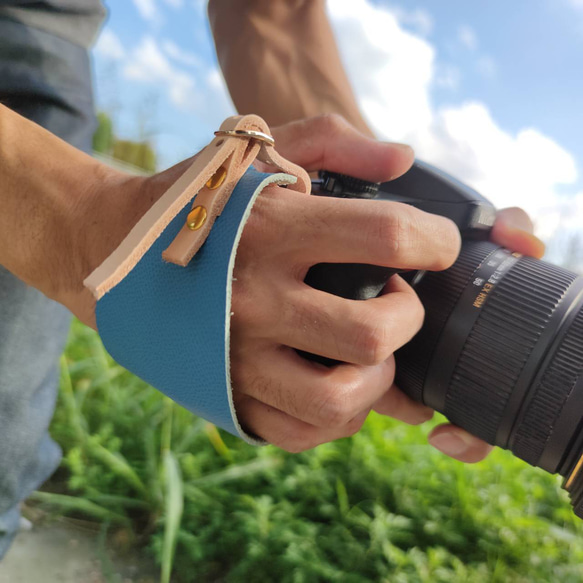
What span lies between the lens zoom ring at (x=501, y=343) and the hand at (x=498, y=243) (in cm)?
8

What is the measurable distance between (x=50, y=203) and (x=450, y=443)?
2.17ft

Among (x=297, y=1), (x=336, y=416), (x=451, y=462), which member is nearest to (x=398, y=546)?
(x=451, y=462)

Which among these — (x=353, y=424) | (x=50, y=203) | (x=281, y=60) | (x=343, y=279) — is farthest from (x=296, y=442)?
(x=281, y=60)

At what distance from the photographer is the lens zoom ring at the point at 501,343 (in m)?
0.73

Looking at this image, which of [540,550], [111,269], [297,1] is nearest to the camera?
[111,269]

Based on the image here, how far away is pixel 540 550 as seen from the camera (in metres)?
1.10

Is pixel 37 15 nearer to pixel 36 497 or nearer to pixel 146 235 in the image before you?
pixel 146 235

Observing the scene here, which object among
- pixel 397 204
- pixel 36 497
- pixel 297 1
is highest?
pixel 297 1

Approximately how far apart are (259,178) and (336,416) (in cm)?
26

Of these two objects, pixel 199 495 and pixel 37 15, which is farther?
pixel 199 495

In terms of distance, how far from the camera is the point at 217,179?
569mm

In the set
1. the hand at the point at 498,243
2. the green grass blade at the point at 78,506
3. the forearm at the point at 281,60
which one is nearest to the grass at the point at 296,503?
the green grass blade at the point at 78,506

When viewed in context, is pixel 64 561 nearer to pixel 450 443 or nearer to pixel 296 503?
pixel 296 503

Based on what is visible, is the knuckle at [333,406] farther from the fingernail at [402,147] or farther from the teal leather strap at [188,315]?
the fingernail at [402,147]
